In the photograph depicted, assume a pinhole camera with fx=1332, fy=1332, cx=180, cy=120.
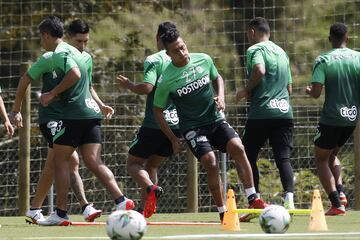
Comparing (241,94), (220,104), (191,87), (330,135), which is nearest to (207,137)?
(220,104)

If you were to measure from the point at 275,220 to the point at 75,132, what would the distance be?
3172mm

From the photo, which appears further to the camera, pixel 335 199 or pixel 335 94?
pixel 335 199

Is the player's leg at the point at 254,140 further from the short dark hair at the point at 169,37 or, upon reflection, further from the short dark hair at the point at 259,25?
the short dark hair at the point at 169,37

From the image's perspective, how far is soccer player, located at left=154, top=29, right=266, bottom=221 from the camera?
13.1 metres

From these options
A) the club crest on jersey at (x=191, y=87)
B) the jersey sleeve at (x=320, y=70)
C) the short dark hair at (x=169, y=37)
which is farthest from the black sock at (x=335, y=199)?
the short dark hair at (x=169, y=37)

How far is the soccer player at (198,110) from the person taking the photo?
13.1 metres

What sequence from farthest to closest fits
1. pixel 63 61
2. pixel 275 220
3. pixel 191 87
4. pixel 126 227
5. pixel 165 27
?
1. pixel 165 27
2. pixel 63 61
3. pixel 191 87
4. pixel 275 220
5. pixel 126 227

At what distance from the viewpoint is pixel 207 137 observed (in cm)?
1331

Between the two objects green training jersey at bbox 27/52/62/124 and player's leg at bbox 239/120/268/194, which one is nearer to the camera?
green training jersey at bbox 27/52/62/124

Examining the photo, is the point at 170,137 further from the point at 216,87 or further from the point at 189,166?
the point at 189,166

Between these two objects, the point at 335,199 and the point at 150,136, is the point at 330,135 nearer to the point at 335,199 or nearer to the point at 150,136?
the point at 335,199

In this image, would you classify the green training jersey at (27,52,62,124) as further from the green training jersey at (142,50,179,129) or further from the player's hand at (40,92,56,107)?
the green training jersey at (142,50,179,129)

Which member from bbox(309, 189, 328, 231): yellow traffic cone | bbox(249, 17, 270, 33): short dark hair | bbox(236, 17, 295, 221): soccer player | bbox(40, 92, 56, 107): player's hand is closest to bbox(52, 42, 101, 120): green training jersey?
bbox(40, 92, 56, 107): player's hand

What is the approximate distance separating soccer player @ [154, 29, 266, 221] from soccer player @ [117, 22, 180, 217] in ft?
2.59
